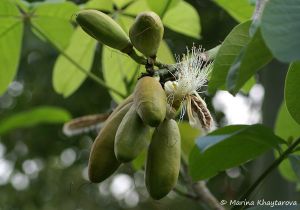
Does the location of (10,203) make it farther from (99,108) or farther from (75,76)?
(75,76)

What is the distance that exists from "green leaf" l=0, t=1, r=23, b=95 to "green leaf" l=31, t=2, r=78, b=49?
0.04m

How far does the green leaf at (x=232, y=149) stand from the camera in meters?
0.77

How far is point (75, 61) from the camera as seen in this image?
4.19ft

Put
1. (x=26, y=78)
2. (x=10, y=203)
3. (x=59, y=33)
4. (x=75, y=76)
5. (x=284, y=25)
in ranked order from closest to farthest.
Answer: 1. (x=284, y=25)
2. (x=59, y=33)
3. (x=75, y=76)
4. (x=26, y=78)
5. (x=10, y=203)

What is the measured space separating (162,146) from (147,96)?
0.21ft

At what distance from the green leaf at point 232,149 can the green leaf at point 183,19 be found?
455mm

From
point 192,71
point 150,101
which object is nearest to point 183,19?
point 192,71

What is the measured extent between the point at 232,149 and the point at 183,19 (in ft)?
1.66

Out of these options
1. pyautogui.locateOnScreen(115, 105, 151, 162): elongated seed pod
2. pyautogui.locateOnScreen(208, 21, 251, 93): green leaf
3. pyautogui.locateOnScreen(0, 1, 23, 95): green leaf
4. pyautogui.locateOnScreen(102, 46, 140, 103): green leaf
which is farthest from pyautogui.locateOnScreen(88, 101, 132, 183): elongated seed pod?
pyautogui.locateOnScreen(0, 1, 23, 95): green leaf

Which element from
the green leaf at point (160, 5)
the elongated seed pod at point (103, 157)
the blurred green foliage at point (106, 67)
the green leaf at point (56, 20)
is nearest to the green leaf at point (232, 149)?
the blurred green foliage at point (106, 67)

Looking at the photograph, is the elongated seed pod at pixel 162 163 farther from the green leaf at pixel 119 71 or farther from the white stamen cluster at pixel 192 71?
the green leaf at pixel 119 71

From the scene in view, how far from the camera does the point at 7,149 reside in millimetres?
3334

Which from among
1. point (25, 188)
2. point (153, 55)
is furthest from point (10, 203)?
point (153, 55)

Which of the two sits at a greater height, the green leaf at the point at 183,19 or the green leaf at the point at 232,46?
the green leaf at the point at 232,46
